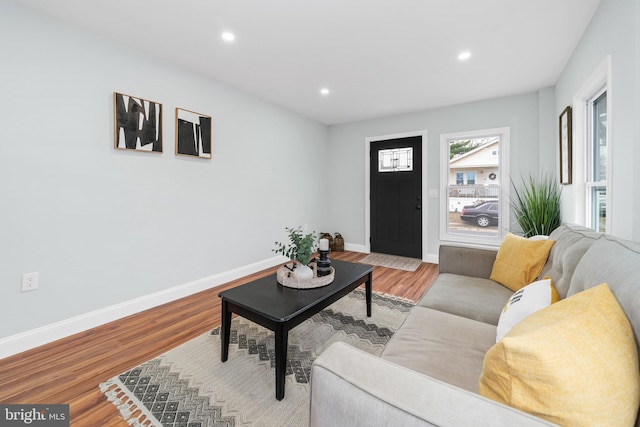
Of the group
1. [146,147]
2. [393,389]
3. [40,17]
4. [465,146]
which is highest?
[40,17]

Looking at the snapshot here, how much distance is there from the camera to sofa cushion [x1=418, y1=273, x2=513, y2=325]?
1517 millimetres

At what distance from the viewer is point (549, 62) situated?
9.04 feet

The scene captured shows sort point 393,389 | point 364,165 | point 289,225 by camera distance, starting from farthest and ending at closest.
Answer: point 364,165, point 289,225, point 393,389

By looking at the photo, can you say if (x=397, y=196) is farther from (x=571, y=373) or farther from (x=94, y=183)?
(x=571, y=373)

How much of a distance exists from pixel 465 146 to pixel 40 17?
15.5 feet

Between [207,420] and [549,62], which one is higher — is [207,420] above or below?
below

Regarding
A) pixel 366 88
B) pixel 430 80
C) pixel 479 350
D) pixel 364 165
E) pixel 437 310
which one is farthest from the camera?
pixel 364 165

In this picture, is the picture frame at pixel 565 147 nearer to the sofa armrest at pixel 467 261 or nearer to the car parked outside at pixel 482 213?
the car parked outside at pixel 482 213

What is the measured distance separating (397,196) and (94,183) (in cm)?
392

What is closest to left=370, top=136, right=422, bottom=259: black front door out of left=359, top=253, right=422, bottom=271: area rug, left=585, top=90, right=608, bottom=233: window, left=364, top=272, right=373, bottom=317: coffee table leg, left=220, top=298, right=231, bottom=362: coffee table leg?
left=359, top=253, right=422, bottom=271: area rug

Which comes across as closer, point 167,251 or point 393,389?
point 393,389

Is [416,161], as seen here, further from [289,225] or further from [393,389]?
[393,389]

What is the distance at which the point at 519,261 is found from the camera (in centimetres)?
179

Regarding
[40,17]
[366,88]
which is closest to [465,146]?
[366,88]
